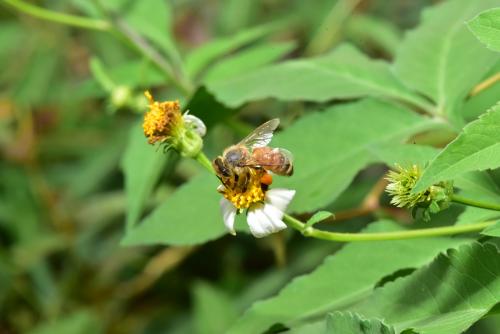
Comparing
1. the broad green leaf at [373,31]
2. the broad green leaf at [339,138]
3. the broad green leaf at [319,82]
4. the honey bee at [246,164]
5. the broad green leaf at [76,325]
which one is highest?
the broad green leaf at [373,31]

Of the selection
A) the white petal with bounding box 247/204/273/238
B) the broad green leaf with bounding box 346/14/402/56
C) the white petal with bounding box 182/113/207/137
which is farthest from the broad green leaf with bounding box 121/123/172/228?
the broad green leaf with bounding box 346/14/402/56

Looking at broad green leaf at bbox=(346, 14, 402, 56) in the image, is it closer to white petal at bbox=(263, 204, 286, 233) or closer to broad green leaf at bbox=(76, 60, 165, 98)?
broad green leaf at bbox=(76, 60, 165, 98)

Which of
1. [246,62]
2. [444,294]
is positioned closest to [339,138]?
[444,294]

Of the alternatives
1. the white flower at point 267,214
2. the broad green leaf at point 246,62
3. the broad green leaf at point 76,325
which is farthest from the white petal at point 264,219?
the broad green leaf at point 76,325

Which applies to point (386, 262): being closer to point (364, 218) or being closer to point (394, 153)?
point (394, 153)

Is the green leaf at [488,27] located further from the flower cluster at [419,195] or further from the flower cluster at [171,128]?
the flower cluster at [171,128]

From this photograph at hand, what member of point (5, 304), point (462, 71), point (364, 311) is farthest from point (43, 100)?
point (364, 311)
